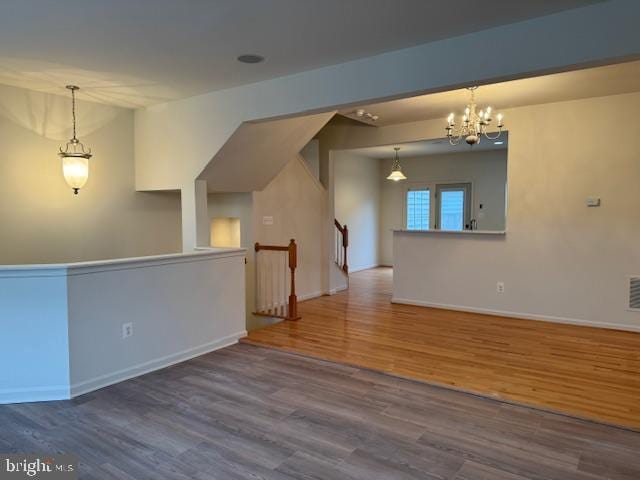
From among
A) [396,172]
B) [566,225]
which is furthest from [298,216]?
[566,225]

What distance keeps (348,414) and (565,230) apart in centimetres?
391

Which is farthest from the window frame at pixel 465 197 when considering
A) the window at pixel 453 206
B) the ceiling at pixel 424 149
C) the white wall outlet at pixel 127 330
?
the white wall outlet at pixel 127 330

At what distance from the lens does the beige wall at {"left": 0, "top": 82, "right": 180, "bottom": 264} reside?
4.48m

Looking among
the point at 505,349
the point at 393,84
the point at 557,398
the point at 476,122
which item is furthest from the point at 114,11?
the point at 505,349

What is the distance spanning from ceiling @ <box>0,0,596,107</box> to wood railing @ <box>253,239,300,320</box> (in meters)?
2.78

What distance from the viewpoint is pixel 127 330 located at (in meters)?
3.63

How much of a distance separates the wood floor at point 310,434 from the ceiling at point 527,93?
307 cm

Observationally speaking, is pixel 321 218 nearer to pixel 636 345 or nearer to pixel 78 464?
pixel 636 345

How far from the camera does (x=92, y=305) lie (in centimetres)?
338

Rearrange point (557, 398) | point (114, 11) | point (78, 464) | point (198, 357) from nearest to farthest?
point (78, 464), point (114, 11), point (557, 398), point (198, 357)

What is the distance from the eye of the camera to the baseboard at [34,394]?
3.20 metres

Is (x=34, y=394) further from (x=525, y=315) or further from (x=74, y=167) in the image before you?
(x=525, y=315)

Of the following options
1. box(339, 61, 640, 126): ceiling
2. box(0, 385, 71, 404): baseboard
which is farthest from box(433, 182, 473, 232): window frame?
→ box(0, 385, 71, 404): baseboard
